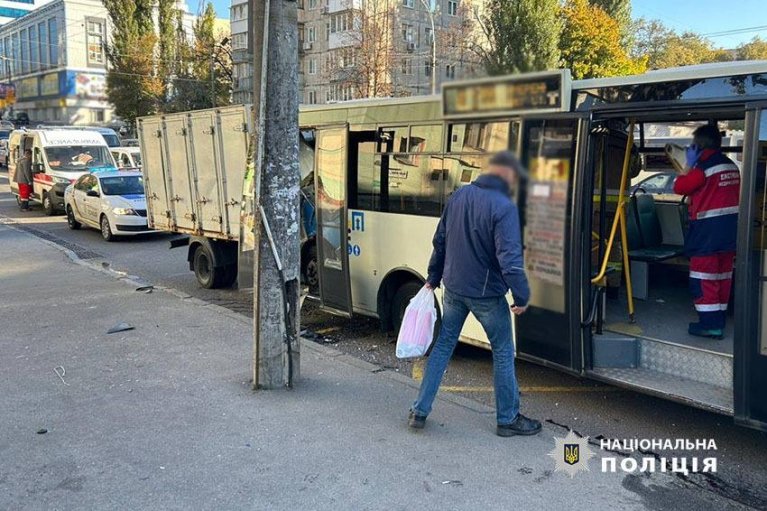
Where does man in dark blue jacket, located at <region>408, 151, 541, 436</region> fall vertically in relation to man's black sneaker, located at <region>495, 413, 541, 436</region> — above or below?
above

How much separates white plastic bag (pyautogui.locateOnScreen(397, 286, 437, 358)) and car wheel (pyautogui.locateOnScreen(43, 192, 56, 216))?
20.3m

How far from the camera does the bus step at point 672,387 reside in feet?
14.5

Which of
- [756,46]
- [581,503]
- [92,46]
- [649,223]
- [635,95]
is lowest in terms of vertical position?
[581,503]

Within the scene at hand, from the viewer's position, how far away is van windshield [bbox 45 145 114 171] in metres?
21.9

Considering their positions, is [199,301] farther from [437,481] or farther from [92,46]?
[92,46]

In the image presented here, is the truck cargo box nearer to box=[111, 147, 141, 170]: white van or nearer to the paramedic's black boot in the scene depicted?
the paramedic's black boot

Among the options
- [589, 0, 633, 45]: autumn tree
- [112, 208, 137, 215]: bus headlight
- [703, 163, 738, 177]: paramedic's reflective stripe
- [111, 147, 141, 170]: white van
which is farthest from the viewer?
[111, 147, 141, 170]: white van

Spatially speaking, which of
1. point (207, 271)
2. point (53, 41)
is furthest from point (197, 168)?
point (53, 41)

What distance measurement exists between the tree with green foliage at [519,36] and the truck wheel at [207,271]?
826cm

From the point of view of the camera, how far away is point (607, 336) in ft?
17.1

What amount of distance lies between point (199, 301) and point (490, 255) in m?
5.79

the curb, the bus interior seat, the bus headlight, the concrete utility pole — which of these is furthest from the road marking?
the bus headlight

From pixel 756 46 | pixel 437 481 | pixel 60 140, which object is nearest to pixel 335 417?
→ pixel 437 481

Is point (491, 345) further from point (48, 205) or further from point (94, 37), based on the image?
point (94, 37)
